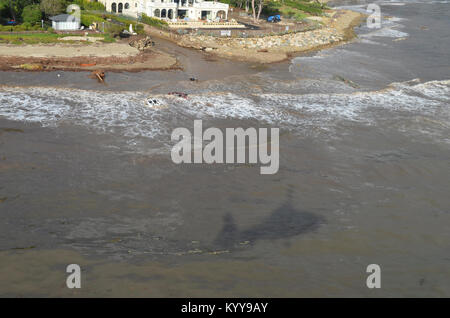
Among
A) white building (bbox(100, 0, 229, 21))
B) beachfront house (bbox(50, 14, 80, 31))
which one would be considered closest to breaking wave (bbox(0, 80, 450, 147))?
beachfront house (bbox(50, 14, 80, 31))

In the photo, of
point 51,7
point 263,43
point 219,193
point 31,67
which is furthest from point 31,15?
point 219,193

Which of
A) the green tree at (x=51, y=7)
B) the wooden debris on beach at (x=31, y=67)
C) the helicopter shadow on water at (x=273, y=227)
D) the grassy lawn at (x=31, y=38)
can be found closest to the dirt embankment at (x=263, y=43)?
the green tree at (x=51, y=7)

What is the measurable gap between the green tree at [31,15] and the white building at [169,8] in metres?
13.5

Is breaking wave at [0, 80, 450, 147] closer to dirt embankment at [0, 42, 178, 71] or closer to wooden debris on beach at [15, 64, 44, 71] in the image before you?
wooden debris on beach at [15, 64, 44, 71]

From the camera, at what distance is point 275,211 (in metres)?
16.0

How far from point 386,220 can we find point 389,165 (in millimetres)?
5924

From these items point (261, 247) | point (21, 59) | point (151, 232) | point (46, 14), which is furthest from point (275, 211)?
point (46, 14)

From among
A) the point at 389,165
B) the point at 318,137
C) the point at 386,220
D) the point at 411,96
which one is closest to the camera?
the point at 386,220

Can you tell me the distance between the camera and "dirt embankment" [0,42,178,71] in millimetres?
33938

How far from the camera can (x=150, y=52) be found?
41.5 m

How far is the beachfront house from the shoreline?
6447mm

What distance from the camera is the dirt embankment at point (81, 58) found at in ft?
111

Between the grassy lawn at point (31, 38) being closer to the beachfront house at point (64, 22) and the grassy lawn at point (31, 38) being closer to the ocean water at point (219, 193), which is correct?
the beachfront house at point (64, 22)

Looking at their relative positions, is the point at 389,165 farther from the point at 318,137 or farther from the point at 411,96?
the point at 411,96
